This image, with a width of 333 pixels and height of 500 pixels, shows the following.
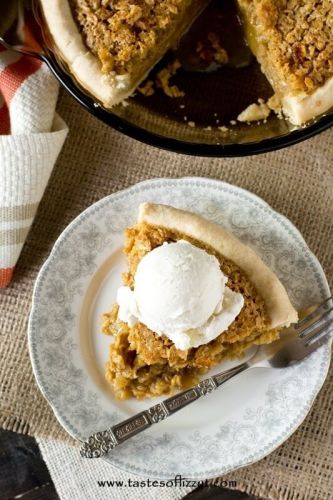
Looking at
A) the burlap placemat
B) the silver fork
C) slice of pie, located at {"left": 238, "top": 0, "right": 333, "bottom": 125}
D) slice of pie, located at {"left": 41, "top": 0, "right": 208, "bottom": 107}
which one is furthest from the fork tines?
slice of pie, located at {"left": 41, "top": 0, "right": 208, "bottom": 107}

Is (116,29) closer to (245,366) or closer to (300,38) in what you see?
(300,38)

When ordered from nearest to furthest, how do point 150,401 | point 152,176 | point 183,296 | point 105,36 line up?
point 183,296, point 105,36, point 150,401, point 152,176

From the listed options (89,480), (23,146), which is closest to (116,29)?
(23,146)

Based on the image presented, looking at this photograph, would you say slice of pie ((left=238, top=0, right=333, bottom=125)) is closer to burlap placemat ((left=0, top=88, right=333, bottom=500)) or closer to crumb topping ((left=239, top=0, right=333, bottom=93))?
crumb topping ((left=239, top=0, right=333, bottom=93))

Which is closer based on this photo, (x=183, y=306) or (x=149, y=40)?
(x=183, y=306)

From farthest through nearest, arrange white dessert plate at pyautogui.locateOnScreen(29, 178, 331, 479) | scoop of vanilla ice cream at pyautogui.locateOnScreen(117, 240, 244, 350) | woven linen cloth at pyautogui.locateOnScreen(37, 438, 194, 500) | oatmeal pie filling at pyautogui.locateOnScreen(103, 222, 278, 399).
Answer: woven linen cloth at pyautogui.locateOnScreen(37, 438, 194, 500)
white dessert plate at pyautogui.locateOnScreen(29, 178, 331, 479)
oatmeal pie filling at pyautogui.locateOnScreen(103, 222, 278, 399)
scoop of vanilla ice cream at pyautogui.locateOnScreen(117, 240, 244, 350)

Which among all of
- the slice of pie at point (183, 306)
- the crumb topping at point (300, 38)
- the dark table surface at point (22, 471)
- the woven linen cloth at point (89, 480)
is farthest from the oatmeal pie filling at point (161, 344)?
the crumb topping at point (300, 38)
